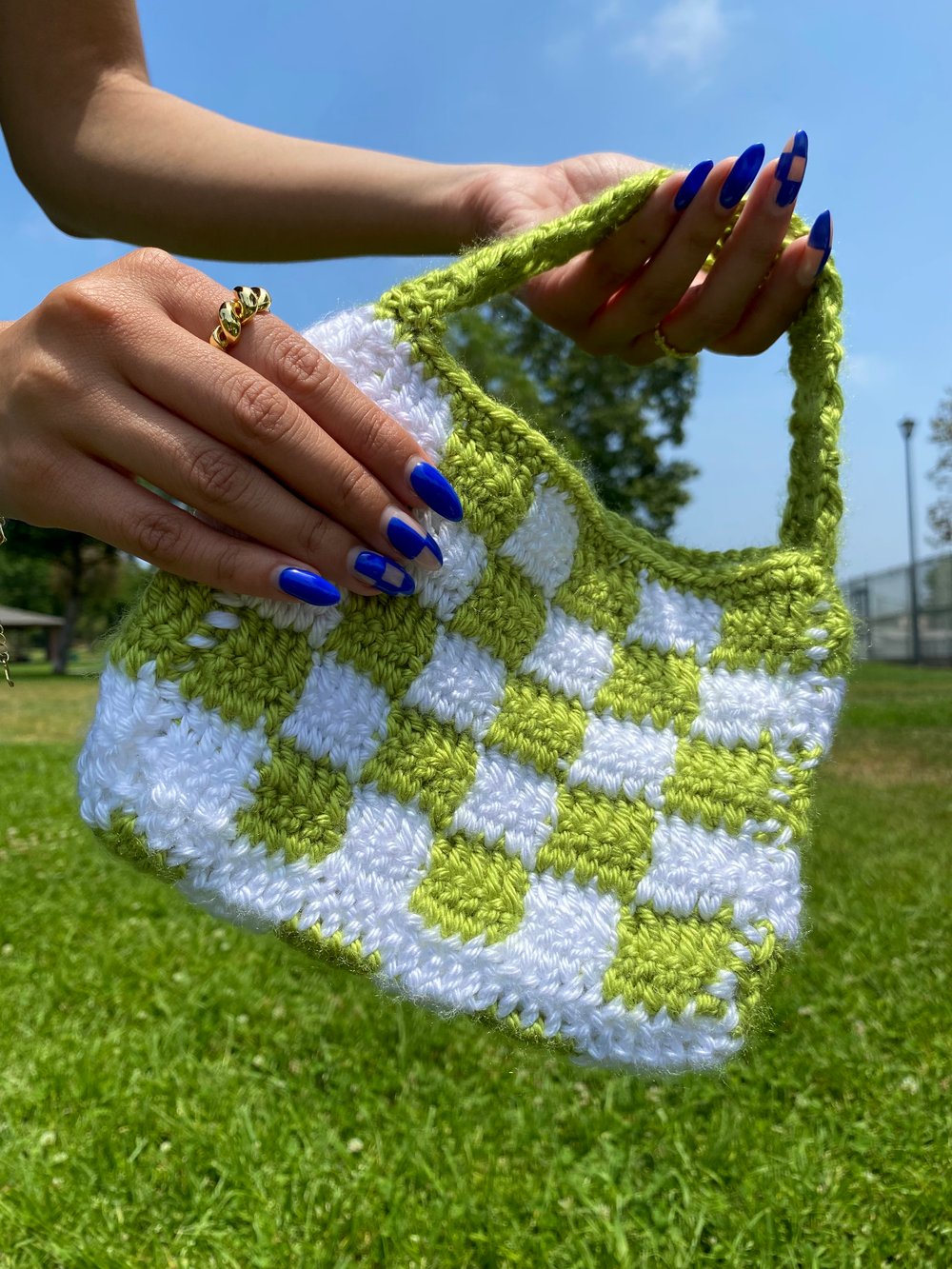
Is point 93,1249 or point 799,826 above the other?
point 799,826

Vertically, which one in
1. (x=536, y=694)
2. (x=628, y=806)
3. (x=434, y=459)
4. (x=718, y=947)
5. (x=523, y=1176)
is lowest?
(x=523, y=1176)

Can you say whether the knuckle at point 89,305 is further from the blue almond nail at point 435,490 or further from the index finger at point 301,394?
the blue almond nail at point 435,490

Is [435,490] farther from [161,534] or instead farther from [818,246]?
[818,246]

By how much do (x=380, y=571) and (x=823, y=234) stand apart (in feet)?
1.98

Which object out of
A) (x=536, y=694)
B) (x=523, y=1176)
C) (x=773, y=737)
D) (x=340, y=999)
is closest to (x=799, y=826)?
(x=773, y=737)

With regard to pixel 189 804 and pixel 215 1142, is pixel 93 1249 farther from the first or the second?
pixel 189 804

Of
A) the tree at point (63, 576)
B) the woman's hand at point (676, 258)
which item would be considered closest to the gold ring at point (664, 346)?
the woman's hand at point (676, 258)

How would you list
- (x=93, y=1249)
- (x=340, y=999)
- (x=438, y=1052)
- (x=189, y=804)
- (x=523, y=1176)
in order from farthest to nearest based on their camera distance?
(x=340, y=999) → (x=438, y=1052) → (x=523, y=1176) → (x=93, y=1249) → (x=189, y=804)

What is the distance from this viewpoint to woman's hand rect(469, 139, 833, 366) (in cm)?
92

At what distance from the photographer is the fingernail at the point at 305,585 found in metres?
0.66

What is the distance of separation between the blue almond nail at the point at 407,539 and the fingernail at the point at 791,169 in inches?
21.5

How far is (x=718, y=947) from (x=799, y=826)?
138mm

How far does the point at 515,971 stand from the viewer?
0.74 meters

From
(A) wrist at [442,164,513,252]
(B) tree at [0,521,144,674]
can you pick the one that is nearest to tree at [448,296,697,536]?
(A) wrist at [442,164,513,252]
